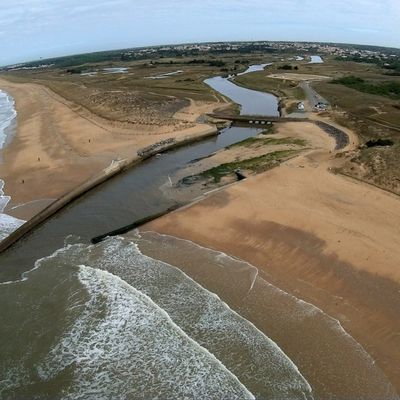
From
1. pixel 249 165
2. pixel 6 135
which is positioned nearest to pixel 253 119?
pixel 249 165

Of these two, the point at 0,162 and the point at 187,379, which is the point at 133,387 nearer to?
the point at 187,379

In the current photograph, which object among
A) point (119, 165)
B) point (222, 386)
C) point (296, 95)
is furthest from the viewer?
point (296, 95)

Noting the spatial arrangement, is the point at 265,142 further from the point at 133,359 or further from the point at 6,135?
the point at 6,135

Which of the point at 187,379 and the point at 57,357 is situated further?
the point at 57,357

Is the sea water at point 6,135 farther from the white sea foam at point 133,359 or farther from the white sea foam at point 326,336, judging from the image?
the white sea foam at point 326,336

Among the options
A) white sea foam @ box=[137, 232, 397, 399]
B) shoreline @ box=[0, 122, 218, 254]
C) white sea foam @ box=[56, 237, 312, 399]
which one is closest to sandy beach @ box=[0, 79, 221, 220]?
shoreline @ box=[0, 122, 218, 254]

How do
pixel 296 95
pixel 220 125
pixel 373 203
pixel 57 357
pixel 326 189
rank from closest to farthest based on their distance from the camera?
pixel 57 357
pixel 373 203
pixel 326 189
pixel 220 125
pixel 296 95

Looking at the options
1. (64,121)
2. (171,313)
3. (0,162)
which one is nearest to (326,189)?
(171,313)
